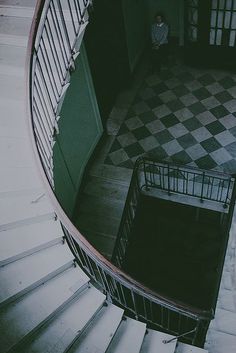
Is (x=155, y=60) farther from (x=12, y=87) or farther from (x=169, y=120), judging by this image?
(x=12, y=87)

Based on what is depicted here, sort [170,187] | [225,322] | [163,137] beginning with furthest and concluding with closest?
[163,137], [170,187], [225,322]

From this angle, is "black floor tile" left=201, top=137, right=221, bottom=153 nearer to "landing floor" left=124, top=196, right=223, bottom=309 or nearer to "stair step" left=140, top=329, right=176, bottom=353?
"landing floor" left=124, top=196, right=223, bottom=309

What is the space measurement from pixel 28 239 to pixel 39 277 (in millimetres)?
409

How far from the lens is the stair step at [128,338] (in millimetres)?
4359

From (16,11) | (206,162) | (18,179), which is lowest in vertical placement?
(206,162)

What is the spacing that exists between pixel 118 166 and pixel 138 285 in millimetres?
4044

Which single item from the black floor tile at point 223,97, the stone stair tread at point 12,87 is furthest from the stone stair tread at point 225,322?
the black floor tile at point 223,97

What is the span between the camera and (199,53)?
8969 mm

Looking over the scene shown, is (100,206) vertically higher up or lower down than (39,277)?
lower down


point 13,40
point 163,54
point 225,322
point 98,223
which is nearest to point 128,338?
point 225,322

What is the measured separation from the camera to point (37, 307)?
402cm

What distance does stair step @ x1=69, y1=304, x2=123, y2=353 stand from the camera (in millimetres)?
4121

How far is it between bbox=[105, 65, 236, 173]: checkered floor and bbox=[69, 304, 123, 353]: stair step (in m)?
3.72

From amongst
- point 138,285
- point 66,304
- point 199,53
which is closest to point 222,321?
point 138,285
